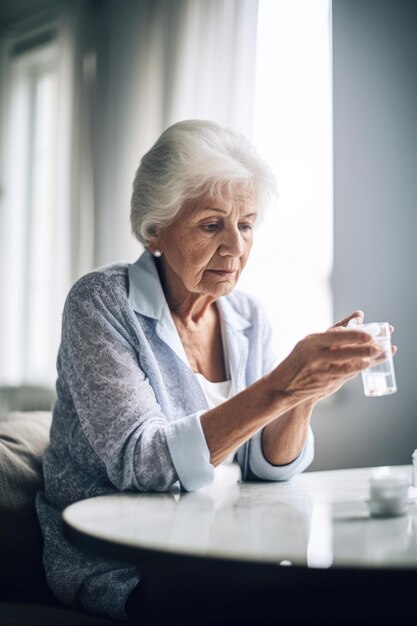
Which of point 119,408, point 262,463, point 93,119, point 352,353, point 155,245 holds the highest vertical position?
point 93,119

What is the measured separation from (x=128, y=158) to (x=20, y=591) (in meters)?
1.63

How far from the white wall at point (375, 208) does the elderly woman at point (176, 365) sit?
0.57 metres

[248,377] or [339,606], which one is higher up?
[248,377]

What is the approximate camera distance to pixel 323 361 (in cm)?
116

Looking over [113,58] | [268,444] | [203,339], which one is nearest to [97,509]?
[268,444]

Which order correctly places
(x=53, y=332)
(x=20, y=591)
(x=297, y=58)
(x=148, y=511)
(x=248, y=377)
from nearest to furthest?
(x=148, y=511), (x=20, y=591), (x=248, y=377), (x=297, y=58), (x=53, y=332)

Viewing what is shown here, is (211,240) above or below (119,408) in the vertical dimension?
above

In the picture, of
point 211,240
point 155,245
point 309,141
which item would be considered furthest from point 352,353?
point 309,141

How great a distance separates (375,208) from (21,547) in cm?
144

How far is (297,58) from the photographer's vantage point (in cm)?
240

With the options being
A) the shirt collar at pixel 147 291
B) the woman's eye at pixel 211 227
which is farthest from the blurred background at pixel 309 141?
the woman's eye at pixel 211 227

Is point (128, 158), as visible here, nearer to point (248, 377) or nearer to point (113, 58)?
point (113, 58)

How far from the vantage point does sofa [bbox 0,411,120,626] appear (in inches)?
56.2

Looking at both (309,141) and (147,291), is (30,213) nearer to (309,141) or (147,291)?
(309,141)
